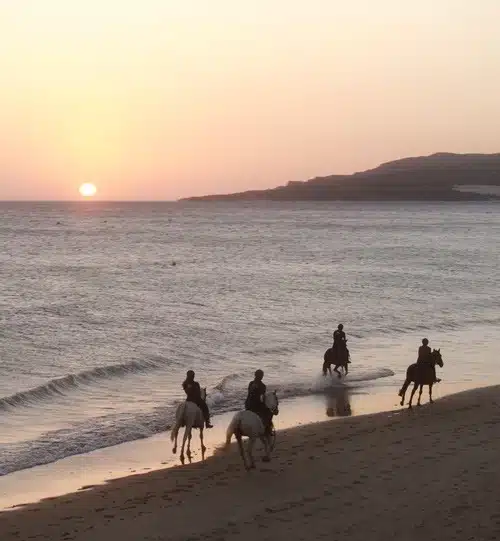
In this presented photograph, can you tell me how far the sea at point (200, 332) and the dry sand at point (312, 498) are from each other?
3.88 meters

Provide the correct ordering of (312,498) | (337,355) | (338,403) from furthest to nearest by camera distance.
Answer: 1. (337,355)
2. (338,403)
3. (312,498)

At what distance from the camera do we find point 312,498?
50.1ft

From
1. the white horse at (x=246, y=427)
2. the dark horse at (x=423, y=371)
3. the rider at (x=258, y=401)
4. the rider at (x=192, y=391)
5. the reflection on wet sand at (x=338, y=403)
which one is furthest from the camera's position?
the reflection on wet sand at (x=338, y=403)

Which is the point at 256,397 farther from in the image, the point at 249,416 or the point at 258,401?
the point at 249,416

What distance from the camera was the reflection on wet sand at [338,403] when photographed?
2383 centimetres

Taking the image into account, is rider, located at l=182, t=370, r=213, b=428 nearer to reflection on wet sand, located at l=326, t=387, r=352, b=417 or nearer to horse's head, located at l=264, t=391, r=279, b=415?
horse's head, located at l=264, t=391, r=279, b=415

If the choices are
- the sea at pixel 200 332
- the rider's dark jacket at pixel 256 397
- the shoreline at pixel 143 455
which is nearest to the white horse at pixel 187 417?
the shoreline at pixel 143 455

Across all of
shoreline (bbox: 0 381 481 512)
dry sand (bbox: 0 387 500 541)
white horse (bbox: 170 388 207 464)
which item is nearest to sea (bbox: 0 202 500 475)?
shoreline (bbox: 0 381 481 512)

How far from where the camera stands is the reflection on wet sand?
23.8m

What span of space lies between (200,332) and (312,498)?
25453 mm

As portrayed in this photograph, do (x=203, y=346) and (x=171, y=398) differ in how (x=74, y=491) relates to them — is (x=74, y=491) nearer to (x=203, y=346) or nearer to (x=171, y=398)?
(x=171, y=398)

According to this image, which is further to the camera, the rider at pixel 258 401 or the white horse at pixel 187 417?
the white horse at pixel 187 417

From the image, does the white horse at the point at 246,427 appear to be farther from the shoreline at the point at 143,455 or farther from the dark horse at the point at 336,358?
the dark horse at the point at 336,358

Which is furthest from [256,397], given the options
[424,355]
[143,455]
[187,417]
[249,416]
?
[424,355]
